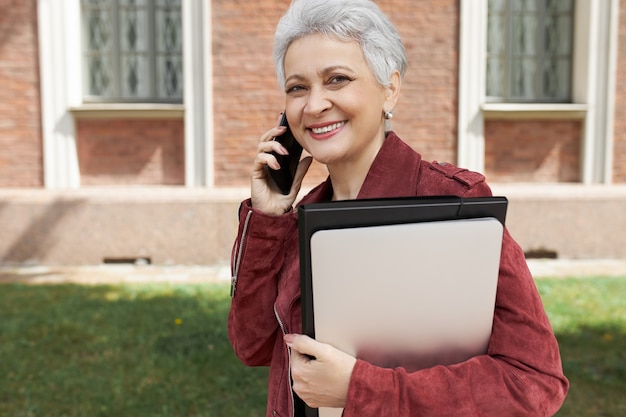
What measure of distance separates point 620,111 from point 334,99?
7905 mm

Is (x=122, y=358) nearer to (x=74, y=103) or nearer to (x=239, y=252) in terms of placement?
(x=239, y=252)

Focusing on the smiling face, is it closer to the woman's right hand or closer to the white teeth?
the white teeth

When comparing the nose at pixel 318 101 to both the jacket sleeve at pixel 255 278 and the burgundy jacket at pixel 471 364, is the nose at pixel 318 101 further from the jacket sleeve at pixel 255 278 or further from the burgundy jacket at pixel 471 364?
the jacket sleeve at pixel 255 278

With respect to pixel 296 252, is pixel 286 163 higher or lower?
higher

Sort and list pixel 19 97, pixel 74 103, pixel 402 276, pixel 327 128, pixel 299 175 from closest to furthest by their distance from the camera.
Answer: pixel 402 276 < pixel 327 128 < pixel 299 175 < pixel 19 97 < pixel 74 103

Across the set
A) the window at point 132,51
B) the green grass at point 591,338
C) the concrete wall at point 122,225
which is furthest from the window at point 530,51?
the window at point 132,51

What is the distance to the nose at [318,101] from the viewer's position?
1377mm

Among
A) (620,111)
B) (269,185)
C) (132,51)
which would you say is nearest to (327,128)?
(269,185)

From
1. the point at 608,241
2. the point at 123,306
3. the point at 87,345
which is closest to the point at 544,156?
the point at 608,241

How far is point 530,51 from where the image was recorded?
8508 mm

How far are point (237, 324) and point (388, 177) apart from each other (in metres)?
0.57

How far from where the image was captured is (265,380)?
4355 mm

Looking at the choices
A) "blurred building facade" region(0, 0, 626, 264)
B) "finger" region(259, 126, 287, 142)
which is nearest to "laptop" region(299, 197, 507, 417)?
"finger" region(259, 126, 287, 142)

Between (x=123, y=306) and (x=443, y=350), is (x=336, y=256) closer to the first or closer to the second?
(x=443, y=350)
